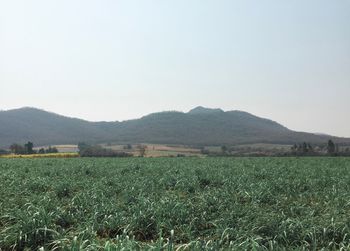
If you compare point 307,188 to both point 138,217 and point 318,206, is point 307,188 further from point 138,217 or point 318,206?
point 138,217

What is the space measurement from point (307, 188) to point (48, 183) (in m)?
10.2

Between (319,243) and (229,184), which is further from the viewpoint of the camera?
(229,184)

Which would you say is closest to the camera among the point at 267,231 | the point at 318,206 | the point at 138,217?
the point at 267,231

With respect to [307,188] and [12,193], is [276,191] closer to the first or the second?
[307,188]

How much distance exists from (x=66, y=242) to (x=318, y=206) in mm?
7365

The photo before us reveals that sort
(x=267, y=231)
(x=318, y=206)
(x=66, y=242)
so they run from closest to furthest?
(x=66, y=242) → (x=267, y=231) → (x=318, y=206)

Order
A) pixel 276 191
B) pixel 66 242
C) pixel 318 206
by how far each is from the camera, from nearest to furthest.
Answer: pixel 66 242 → pixel 318 206 → pixel 276 191

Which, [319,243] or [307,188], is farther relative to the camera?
[307,188]

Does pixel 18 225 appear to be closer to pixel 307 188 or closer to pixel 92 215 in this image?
pixel 92 215

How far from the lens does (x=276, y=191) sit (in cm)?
1470

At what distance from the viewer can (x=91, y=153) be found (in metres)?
87.3

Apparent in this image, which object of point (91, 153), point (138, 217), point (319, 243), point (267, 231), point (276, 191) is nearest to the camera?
point (319, 243)

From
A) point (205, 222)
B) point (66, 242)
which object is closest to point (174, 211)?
point (205, 222)

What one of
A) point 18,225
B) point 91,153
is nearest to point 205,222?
point 18,225
